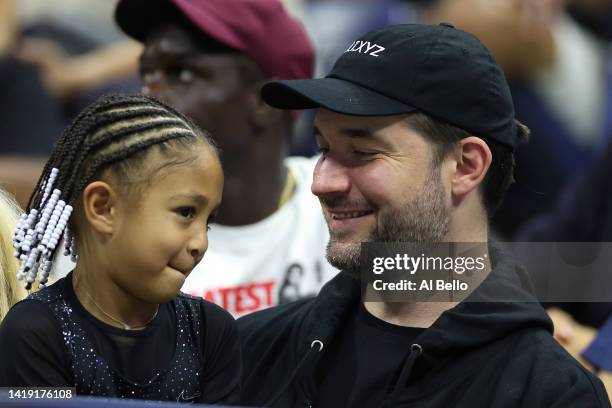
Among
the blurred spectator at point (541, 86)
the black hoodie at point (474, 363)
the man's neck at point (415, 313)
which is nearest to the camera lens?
the black hoodie at point (474, 363)

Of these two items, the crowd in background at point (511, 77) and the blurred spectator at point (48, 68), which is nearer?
the crowd in background at point (511, 77)

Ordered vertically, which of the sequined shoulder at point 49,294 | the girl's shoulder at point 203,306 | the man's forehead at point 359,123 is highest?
the man's forehead at point 359,123

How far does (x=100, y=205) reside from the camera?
2.17 metres

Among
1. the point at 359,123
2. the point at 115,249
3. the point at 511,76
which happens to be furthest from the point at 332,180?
the point at 511,76

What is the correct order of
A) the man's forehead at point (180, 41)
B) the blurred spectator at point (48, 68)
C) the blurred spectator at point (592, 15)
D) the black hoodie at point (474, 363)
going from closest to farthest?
1. the black hoodie at point (474, 363)
2. the man's forehead at point (180, 41)
3. the blurred spectator at point (48, 68)
4. the blurred spectator at point (592, 15)

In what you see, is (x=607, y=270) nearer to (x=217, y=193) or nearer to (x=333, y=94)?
(x=333, y=94)

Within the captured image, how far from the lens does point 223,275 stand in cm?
370

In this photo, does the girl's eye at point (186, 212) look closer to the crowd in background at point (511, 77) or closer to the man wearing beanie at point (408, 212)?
the man wearing beanie at point (408, 212)

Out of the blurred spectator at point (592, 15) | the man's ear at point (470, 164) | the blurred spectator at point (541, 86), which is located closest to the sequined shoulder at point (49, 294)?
the man's ear at point (470, 164)

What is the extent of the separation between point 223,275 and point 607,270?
3.84ft

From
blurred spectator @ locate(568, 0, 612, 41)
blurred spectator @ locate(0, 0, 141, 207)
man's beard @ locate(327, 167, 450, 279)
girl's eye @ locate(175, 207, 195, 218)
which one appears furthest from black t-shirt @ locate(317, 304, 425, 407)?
blurred spectator @ locate(568, 0, 612, 41)

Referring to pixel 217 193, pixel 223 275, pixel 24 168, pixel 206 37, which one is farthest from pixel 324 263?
pixel 217 193

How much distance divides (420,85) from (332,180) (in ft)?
0.88

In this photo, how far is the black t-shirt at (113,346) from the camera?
6.82 ft
